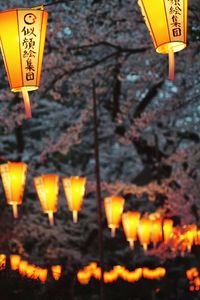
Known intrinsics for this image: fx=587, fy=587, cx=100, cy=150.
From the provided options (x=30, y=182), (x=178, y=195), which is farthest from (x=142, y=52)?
(x=30, y=182)

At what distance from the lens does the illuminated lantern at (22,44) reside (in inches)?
250

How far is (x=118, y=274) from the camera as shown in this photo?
79.4 feet

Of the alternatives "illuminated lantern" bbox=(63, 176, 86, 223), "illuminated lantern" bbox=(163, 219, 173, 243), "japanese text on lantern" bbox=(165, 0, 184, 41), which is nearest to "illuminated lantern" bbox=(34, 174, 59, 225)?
"illuminated lantern" bbox=(63, 176, 86, 223)

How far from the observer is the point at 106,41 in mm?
13977

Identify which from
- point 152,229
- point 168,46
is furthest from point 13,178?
point 152,229

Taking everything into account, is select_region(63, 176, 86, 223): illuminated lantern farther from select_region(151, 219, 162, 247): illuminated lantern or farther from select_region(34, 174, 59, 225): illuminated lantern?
select_region(151, 219, 162, 247): illuminated lantern

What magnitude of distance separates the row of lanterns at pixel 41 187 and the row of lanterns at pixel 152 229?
1878 millimetres

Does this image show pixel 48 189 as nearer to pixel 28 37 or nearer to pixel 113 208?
pixel 113 208

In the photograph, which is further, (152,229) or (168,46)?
(152,229)

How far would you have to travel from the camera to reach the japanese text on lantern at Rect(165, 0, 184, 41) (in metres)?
5.92

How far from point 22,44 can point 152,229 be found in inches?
521

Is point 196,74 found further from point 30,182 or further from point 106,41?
point 30,182

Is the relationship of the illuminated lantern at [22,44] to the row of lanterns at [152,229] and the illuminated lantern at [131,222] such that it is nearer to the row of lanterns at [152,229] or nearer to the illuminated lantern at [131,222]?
the row of lanterns at [152,229]

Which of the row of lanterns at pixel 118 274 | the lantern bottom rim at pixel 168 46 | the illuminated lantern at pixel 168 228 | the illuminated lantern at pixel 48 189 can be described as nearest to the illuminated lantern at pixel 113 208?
the illuminated lantern at pixel 48 189
